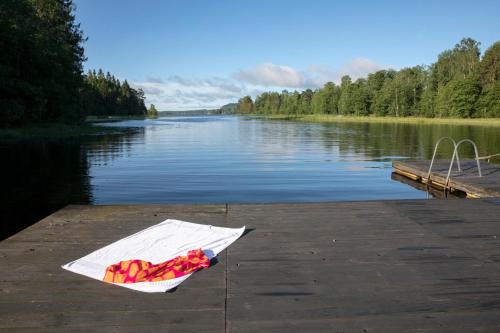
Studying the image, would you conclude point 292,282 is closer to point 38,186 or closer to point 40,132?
point 38,186

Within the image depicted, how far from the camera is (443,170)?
13.8 metres

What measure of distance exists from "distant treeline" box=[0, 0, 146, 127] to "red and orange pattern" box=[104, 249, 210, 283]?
131 ft

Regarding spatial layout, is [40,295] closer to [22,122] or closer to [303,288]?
[303,288]

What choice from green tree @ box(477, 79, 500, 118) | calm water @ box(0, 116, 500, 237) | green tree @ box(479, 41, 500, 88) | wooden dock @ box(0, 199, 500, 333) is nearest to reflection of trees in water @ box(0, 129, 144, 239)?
calm water @ box(0, 116, 500, 237)

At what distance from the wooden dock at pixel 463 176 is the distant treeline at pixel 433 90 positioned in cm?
6329

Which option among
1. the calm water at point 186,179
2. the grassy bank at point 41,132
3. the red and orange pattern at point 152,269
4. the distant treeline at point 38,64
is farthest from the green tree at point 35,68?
the red and orange pattern at point 152,269

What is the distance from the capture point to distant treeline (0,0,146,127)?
130 ft

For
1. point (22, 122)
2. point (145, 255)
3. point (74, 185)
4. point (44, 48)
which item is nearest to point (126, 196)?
point (74, 185)

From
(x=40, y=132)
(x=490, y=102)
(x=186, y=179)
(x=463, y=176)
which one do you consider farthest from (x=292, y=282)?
(x=490, y=102)

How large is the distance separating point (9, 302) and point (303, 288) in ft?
8.86

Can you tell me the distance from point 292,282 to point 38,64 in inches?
1965

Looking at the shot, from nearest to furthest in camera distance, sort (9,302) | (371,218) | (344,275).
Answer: (9,302) < (344,275) < (371,218)

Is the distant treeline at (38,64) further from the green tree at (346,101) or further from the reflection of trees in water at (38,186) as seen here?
the green tree at (346,101)

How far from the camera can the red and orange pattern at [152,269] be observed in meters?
4.01
